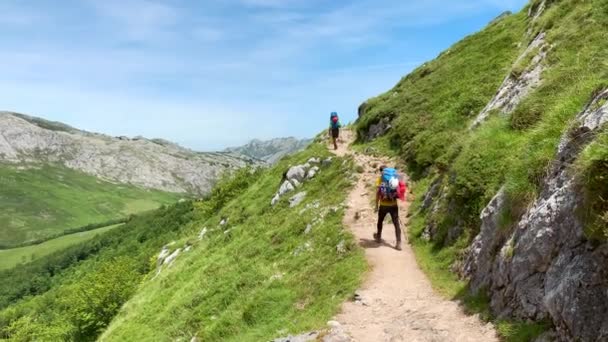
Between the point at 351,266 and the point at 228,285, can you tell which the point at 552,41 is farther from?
the point at 228,285

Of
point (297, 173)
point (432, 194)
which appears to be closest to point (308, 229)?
point (432, 194)

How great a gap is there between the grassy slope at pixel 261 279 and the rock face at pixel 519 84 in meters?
9.59

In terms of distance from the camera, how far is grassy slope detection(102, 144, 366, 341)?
17438 mm

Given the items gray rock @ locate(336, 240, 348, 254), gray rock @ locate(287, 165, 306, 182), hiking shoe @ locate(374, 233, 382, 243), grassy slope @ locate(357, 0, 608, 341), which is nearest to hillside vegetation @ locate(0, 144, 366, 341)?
gray rock @ locate(336, 240, 348, 254)

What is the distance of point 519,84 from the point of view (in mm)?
23031

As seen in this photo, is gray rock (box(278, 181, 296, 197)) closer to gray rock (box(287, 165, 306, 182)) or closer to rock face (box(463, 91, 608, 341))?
gray rock (box(287, 165, 306, 182))

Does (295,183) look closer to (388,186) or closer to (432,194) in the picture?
(432,194)

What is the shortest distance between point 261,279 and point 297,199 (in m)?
11.1

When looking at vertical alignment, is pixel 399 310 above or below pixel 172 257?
above

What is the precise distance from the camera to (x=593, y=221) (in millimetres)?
8875

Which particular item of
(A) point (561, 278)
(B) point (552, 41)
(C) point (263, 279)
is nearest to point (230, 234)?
(C) point (263, 279)

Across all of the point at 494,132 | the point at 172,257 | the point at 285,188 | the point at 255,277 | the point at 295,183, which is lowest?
the point at 172,257

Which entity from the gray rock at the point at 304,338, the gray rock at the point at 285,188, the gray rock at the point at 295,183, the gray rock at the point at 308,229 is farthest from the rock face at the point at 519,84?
the gray rock at the point at 285,188

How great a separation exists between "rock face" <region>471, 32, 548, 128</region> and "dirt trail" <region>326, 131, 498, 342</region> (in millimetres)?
8782
